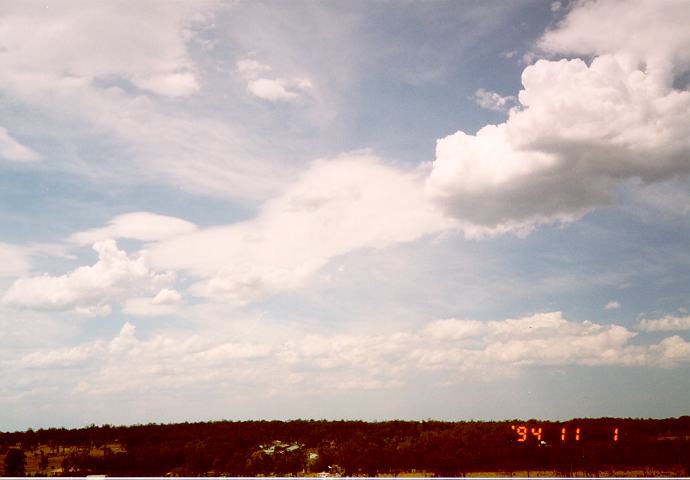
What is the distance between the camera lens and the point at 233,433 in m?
53.4

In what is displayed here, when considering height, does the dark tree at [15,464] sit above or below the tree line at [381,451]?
below

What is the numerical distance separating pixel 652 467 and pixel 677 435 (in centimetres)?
1564

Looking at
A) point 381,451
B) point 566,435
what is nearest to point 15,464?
point 381,451

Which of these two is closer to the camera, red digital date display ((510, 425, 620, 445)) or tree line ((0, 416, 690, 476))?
red digital date display ((510, 425, 620, 445))

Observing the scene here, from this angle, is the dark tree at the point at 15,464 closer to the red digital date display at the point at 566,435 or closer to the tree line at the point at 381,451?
the tree line at the point at 381,451

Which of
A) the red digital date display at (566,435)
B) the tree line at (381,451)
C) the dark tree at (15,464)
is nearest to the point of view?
the red digital date display at (566,435)

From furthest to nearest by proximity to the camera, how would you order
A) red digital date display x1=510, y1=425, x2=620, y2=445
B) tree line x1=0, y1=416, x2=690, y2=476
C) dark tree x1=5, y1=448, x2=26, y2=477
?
dark tree x1=5, y1=448, x2=26, y2=477 < tree line x1=0, y1=416, x2=690, y2=476 < red digital date display x1=510, y1=425, x2=620, y2=445

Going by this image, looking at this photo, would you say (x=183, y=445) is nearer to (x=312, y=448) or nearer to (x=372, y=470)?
(x=312, y=448)

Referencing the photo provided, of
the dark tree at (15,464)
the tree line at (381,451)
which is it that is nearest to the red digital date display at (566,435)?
the tree line at (381,451)

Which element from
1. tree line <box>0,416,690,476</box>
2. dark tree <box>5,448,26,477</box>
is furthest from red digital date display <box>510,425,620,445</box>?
dark tree <box>5,448,26,477</box>

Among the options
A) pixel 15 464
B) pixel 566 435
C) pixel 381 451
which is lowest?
pixel 15 464

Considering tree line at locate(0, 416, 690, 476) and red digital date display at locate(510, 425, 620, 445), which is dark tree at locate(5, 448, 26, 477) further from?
red digital date display at locate(510, 425, 620, 445)

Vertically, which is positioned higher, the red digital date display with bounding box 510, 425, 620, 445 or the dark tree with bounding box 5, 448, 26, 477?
the red digital date display with bounding box 510, 425, 620, 445

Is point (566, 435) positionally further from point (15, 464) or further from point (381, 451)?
point (15, 464)
